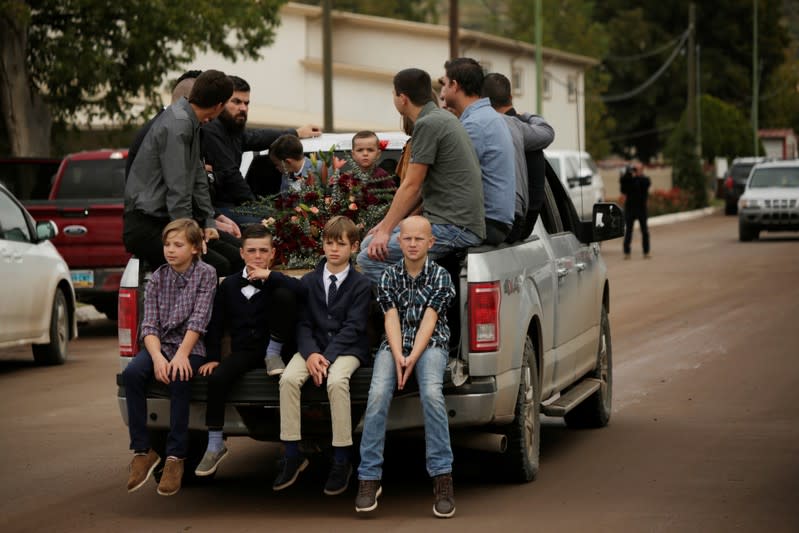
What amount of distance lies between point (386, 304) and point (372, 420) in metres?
0.60

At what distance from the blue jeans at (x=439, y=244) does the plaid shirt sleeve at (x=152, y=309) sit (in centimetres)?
110

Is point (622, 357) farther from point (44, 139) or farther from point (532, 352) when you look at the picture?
point (44, 139)

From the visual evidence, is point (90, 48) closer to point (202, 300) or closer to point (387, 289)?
point (202, 300)

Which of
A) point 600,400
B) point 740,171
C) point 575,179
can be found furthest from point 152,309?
point 740,171

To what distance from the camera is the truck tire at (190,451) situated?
8711mm

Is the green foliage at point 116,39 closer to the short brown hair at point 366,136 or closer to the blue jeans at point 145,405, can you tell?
the short brown hair at point 366,136

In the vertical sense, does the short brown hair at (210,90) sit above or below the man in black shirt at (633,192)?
above

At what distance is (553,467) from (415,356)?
6.13ft

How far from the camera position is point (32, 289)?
15.3m

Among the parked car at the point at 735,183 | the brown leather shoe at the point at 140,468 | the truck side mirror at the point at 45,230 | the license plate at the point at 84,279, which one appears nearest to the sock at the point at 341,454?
the brown leather shoe at the point at 140,468

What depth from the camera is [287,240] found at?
921 centimetres

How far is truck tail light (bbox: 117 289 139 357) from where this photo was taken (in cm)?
867

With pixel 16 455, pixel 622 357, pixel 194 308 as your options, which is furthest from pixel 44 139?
pixel 194 308

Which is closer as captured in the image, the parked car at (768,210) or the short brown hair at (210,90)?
the short brown hair at (210,90)
